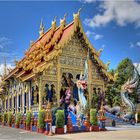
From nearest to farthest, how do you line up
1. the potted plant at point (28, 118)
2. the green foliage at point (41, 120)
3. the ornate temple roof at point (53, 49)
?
1. the green foliage at point (41, 120)
2. the potted plant at point (28, 118)
3. the ornate temple roof at point (53, 49)

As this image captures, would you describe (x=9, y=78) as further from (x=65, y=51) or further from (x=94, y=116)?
(x=94, y=116)

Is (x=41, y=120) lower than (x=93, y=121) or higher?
higher

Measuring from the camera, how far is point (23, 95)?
26.4 m

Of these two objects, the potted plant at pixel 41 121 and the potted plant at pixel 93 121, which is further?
the potted plant at pixel 93 121

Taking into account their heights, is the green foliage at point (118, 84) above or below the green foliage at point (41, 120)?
above

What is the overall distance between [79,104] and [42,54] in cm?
432

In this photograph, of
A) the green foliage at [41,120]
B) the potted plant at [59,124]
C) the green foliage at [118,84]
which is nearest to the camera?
the potted plant at [59,124]

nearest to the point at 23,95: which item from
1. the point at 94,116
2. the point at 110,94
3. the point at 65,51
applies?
the point at 65,51

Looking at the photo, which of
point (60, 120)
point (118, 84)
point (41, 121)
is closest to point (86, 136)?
point (60, 120)

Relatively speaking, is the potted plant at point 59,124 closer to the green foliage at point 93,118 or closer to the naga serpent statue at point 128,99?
the green foliage at point 93,118

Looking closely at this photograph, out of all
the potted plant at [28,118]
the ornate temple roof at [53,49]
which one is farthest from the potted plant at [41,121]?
the ornate temple roof at [53,49]

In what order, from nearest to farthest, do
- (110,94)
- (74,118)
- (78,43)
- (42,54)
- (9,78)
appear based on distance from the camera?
1. (74,118)
2. (42,54)
3. (78,43)
4. (9,78)
5. (110,94)

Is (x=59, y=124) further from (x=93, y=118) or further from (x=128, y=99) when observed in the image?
(x=128, y=99)

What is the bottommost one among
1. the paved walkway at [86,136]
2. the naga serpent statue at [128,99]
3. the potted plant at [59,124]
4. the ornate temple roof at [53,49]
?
the paved walkway at [86,136]
